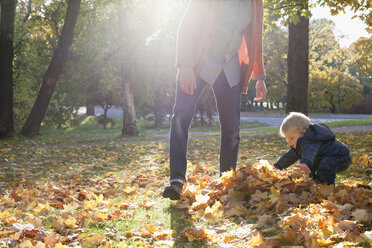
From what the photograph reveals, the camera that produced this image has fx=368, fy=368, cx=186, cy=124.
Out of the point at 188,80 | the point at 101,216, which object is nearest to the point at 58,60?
the point at 188,80

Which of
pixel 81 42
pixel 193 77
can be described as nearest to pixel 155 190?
pixel 193 77

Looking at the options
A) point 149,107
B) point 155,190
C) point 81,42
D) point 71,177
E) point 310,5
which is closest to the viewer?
point 155,190

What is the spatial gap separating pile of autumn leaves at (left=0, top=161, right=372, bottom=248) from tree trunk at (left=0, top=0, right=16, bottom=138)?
11.2 metres

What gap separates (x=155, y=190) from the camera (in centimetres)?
457

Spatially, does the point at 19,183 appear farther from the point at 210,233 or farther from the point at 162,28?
the point at 162,28

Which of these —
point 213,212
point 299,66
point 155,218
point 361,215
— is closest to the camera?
point 361,215

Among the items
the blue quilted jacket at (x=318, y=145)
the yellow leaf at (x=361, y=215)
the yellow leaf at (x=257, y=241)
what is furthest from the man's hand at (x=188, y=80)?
the yellow leaf at (x=361, y=215)

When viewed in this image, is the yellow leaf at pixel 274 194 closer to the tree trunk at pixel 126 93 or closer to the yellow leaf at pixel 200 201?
the yellow leaf at pixel 200 201

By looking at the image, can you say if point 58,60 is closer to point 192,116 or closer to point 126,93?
point 126,93

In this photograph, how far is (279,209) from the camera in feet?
9.55

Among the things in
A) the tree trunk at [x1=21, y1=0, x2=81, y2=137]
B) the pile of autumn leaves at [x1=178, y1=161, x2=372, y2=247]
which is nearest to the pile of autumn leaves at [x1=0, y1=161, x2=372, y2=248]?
the pile of autumn leaves at [x1=178, y1=161, x2=372, y2=247]

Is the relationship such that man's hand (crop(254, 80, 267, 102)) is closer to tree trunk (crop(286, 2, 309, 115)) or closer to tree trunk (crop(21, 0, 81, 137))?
tree trunk (crop(286, 2, 309, 115))

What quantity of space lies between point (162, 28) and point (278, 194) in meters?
16.5

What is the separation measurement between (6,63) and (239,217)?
1348cm
